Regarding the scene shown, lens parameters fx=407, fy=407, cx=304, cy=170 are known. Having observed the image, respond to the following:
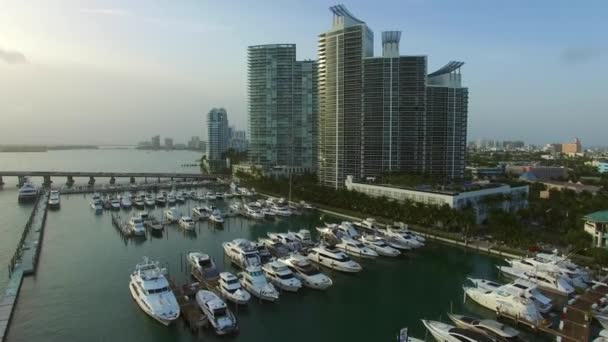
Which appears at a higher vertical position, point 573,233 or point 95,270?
point 573,233

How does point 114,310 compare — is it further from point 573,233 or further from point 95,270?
point 573,233

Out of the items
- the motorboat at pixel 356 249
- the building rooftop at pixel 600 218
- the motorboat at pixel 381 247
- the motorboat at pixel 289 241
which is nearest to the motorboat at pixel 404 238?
the motorboat at pixel 381 247

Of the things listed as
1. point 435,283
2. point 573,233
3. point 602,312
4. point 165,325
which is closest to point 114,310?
point 165,325

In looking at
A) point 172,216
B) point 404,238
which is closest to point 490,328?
point 404,238

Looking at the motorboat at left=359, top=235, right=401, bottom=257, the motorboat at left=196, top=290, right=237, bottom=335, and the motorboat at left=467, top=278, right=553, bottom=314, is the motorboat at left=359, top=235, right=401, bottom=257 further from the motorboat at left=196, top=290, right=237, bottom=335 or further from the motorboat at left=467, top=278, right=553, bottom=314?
the motorboat at left=196, top=290, right=237, bottom=335

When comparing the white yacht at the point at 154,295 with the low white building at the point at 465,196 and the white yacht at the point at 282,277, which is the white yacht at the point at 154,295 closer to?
the white yacht at the point at 282,277

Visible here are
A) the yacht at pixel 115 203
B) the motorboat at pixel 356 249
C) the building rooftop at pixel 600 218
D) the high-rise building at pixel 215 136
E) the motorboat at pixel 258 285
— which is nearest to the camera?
the motorboat at pixel 258 285
